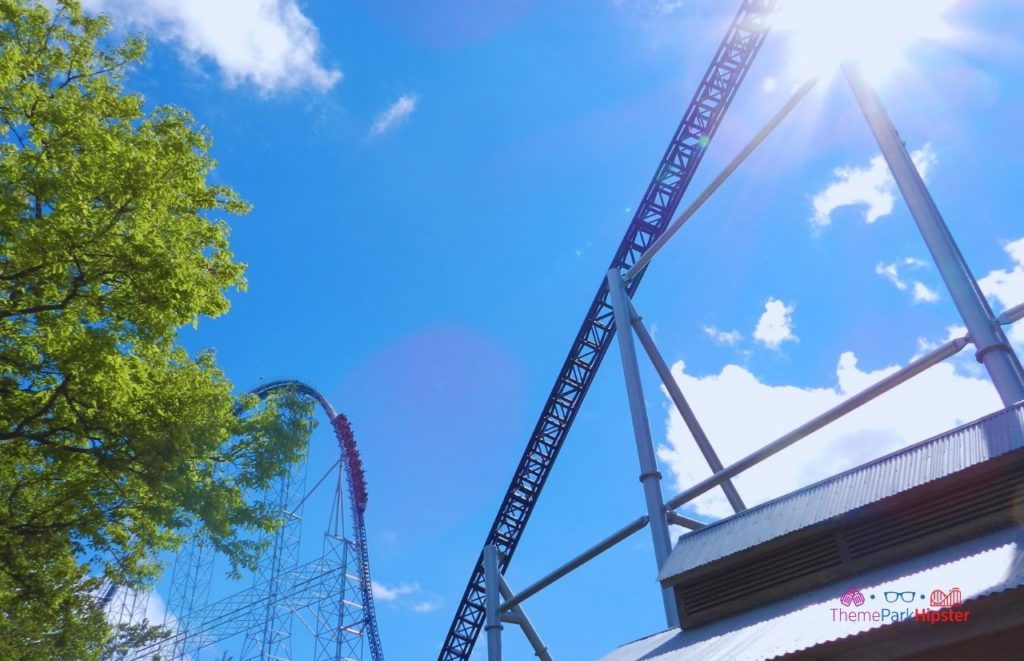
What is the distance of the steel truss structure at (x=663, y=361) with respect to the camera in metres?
6.81

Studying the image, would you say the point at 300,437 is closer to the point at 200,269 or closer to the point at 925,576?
the point at 200,269

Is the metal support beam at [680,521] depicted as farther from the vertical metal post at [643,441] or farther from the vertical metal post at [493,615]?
the vertical metal post at [493,615]

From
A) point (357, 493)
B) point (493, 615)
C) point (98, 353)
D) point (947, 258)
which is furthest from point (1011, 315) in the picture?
point (357, 493)

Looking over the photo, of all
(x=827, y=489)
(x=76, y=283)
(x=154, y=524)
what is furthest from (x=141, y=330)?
(x=827, y=489)

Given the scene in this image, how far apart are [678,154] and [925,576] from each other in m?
11.1

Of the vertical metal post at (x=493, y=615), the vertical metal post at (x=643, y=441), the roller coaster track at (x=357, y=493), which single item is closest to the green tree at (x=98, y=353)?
the vertical metal post at (x=643, y=441)

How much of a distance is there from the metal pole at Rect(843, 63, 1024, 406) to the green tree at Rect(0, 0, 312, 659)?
7005 millimetres

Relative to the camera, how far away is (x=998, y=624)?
4.12m

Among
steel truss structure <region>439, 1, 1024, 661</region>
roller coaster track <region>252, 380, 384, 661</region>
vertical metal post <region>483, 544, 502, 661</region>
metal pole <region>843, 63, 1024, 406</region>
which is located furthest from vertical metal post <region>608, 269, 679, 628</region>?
roller coaster track <region>252, 380, 384, 661</region>

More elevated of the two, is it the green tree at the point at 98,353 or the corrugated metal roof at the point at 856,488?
the green tree at the point at 98,353

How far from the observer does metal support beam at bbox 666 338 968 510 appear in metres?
6.99

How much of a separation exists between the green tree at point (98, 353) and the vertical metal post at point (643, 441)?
4407 mm

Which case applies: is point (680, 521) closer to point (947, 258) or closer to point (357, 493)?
point (947, 258)

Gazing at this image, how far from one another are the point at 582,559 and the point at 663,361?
3.11 m
